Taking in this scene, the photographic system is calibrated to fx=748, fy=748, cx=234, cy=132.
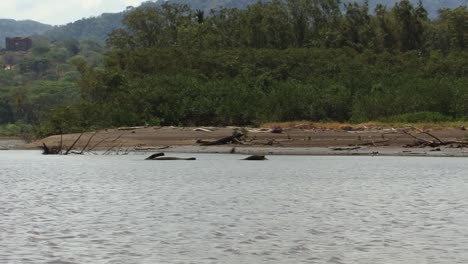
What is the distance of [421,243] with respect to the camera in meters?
15.4

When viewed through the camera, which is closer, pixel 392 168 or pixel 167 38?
pixel 392 168

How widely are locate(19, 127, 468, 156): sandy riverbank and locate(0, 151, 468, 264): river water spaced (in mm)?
10955

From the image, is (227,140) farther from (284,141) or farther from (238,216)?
(238,216)

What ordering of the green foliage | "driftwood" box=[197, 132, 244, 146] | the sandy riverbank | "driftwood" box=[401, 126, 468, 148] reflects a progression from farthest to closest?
the green foliage
"driftwood" box=[197, 132, 244, 146]
the sandy riverbank
"driftwood" box=[401, 126, 468, 148]

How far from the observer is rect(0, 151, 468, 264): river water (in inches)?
564

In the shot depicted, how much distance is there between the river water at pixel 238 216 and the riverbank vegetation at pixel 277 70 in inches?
1042

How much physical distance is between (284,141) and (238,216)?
116ft

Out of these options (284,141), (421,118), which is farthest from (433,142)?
(284,141)

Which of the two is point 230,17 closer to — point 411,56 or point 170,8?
point 170,8

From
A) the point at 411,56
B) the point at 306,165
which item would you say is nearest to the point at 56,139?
the point at 306,165

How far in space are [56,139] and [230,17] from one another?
46.7 metres

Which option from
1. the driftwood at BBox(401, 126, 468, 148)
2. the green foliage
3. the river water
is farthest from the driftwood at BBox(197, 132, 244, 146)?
the river water

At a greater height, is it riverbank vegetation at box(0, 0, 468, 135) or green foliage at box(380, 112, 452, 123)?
riverbank vegetation at box(0, 0, 468, 135)

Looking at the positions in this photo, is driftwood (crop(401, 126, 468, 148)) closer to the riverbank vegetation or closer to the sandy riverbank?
the sandy riverbank
